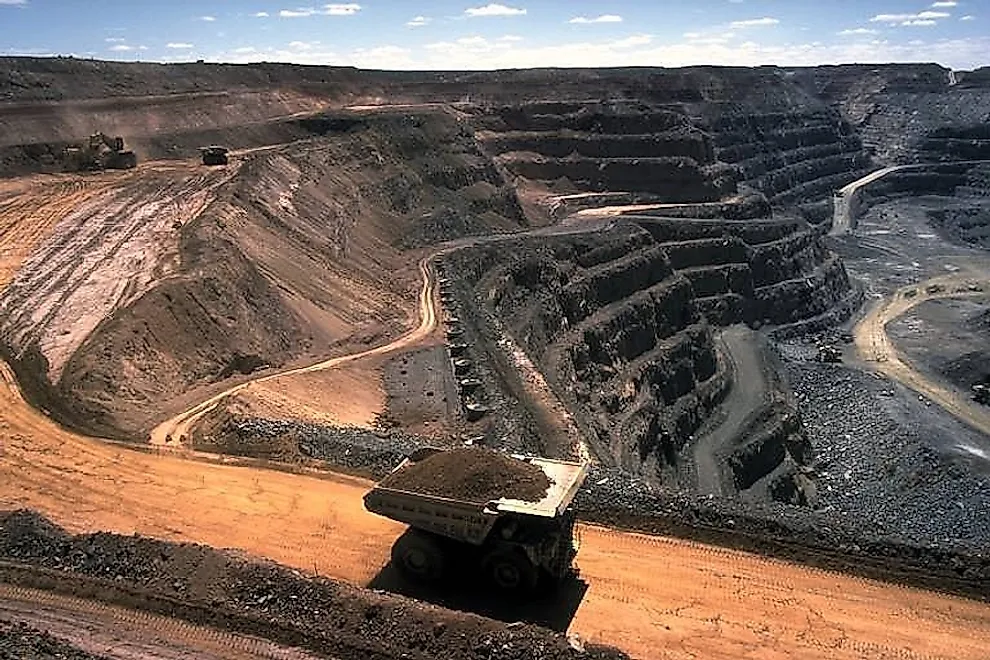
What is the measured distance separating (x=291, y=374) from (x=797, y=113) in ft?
385

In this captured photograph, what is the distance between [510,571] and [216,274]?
23453mm

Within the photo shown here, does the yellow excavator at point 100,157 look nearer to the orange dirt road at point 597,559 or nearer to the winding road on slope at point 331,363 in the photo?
the winding road on slope at point 331,363

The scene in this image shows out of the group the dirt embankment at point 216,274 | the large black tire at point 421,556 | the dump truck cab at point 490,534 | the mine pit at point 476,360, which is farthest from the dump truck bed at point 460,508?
the dirt embankment at point 216,274

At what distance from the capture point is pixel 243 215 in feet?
141

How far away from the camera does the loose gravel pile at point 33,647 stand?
503 inches

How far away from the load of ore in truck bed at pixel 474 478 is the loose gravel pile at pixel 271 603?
6.53 feet

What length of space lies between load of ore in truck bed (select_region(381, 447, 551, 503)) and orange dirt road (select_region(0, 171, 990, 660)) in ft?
7.50

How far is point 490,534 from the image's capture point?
1507cm

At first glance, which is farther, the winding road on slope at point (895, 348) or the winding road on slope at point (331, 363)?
the winding road on slope at point (895, 348)

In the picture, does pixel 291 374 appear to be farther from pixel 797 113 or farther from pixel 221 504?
pixel 797 113

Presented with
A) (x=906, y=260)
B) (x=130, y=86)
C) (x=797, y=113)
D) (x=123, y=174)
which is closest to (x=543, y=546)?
(x=123, y=174)

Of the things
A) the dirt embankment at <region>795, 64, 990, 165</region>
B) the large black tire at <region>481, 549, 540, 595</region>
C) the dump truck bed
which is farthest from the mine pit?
the dirt embankment at <region>795, 64, 990, 165</region>

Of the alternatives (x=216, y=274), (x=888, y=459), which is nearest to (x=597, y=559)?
(x=216, y=274)

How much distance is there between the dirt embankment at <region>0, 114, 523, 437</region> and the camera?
89.5 ft
